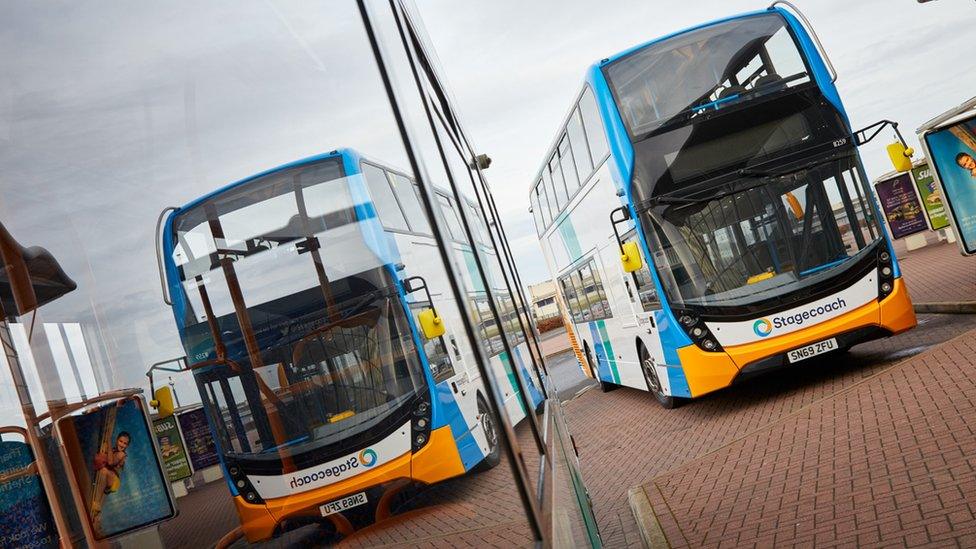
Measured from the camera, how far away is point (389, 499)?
1.12 meters

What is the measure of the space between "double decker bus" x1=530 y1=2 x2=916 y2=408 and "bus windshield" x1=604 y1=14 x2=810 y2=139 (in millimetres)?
16

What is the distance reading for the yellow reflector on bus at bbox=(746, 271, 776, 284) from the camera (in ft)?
33.7

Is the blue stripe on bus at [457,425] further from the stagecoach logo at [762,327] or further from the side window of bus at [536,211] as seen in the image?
the side window of bus at [536,211]

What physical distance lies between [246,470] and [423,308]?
18.9 inches

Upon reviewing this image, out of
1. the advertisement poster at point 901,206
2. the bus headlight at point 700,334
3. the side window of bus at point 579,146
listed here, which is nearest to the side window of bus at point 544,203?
the side window of bus at point 579,146

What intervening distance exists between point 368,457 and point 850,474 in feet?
19.9

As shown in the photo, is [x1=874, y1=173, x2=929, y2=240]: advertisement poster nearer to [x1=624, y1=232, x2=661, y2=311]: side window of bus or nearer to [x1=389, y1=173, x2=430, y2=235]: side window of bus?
[x1=624, y1=232, x2=661, y2=311]: side window of bus

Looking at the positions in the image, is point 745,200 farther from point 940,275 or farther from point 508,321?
point 940,275

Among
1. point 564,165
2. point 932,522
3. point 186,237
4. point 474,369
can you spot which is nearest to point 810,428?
point 932,522

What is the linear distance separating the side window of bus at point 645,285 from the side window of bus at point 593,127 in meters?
1.13

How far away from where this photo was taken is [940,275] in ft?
61.1

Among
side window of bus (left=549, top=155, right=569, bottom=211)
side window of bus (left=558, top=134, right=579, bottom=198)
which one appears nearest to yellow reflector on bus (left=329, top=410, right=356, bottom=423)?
side window of bus (left=558, top=134, right=579, bottom=198)

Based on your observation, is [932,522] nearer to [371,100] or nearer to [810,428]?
[810,428]

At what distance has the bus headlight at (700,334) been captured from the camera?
10.6 meters
